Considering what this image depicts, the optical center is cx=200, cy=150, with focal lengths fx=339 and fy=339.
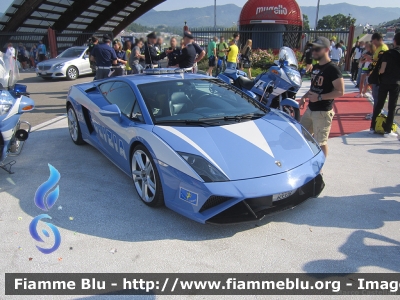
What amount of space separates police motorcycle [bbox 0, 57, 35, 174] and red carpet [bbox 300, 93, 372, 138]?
5.00 metres

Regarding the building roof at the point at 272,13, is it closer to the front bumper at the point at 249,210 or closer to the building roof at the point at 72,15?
the building roof at the point at 72,15

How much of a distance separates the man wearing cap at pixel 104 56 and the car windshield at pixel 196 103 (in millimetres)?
4833

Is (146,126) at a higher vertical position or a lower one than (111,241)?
higher

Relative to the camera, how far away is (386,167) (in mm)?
4566

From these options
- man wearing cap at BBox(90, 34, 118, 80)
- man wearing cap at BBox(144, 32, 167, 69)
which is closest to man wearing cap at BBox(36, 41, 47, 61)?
man wearing cap at BBox(90, 34, 118, 80)

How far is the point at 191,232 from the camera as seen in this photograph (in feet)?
10.1

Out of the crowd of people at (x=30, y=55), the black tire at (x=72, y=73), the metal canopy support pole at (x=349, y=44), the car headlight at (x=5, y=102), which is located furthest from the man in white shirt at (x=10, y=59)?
the crowd of people at (x=30, y=55)

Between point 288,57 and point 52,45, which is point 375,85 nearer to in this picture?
point 288,57

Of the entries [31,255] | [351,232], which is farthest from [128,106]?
[351,232]

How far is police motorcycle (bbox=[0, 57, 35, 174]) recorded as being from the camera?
13.3 ft

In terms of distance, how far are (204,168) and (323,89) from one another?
2.05m

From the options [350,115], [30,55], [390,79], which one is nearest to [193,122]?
[390,79]

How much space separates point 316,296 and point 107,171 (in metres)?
3.09

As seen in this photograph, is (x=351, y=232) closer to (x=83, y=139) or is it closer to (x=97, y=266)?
(x=97, y=266)
